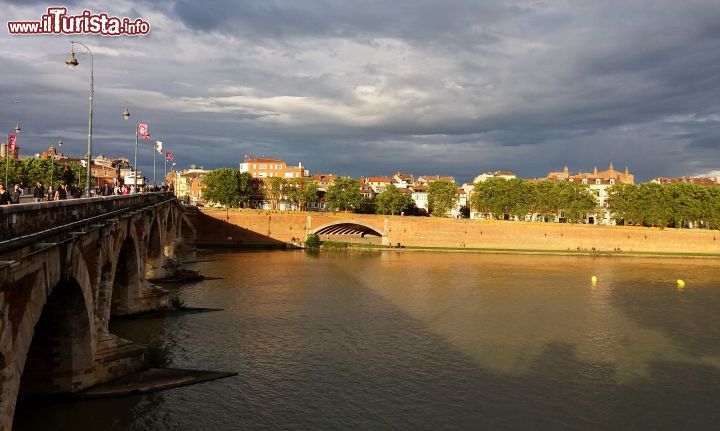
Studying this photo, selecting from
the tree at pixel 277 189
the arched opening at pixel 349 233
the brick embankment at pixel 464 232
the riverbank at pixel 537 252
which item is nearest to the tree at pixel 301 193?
the tree at pixel 277 189

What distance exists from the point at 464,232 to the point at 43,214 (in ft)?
198

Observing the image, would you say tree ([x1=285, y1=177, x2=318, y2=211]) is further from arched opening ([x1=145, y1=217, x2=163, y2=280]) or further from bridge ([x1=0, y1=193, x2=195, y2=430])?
bridge ([x1=0, y1=193, x2=195, y2=430])

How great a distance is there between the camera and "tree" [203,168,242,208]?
3477 inches

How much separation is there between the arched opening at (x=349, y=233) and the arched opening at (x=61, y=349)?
169 ft

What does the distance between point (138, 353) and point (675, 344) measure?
A: 22249mm

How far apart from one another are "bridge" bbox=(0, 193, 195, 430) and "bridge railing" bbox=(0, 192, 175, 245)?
0.06ft

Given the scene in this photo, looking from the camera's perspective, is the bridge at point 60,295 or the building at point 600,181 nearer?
the bridge at point 60,295

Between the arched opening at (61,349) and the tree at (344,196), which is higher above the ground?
the tree at (344,196)

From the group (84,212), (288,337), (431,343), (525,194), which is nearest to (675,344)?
(431,343)

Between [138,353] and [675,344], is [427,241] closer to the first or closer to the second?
[675,344]

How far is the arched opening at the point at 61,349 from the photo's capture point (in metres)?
14.3

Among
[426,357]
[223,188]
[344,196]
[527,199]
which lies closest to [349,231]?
[344,196]

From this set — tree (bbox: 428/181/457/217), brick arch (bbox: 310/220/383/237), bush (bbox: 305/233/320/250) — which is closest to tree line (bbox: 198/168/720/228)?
tree (bbox: 428/181/457/217)

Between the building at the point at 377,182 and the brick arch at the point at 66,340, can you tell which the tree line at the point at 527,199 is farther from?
the brick arch at the point at 66,340
